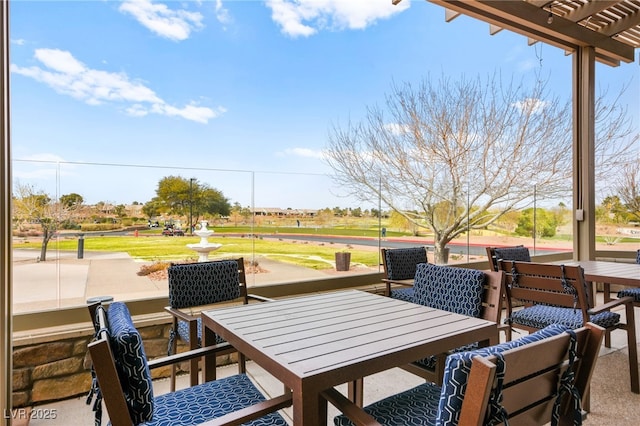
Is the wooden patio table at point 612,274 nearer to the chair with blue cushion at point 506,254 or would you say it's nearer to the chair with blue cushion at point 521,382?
the chair with blue cushion at point 506,254

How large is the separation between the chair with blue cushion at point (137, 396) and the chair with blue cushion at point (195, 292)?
0.66 meters

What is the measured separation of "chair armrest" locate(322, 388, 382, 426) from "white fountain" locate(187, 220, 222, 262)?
2.34 meters

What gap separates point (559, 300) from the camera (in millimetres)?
2332

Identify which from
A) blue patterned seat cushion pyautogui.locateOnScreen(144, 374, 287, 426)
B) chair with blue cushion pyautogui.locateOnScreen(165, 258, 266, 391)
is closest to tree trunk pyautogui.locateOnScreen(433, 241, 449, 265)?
chair with blue cushion pyautogui.locateOnScreen(165, 258, 266, 391)

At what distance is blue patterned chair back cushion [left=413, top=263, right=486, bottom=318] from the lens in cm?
202

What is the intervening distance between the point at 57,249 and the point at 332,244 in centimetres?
253

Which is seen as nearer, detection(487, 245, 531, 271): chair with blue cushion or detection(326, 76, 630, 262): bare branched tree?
detection(487, 245, 531, 271): chair with blue cushion

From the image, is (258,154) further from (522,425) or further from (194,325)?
(522,425)

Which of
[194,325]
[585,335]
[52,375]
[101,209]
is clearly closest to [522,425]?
[585,335]

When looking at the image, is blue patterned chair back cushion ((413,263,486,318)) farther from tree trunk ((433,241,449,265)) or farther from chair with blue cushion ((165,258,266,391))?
tree trunk ((433,241,449,265))

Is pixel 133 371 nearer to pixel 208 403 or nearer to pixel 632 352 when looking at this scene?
pixel 208 403

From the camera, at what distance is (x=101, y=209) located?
284 cm

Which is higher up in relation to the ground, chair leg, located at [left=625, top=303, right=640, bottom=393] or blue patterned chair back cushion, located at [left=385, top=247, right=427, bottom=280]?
blue patterned chair back cushion, located at [left=385, top=247, right=427, bottom=280]

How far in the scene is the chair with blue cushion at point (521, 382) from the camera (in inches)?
29.8
